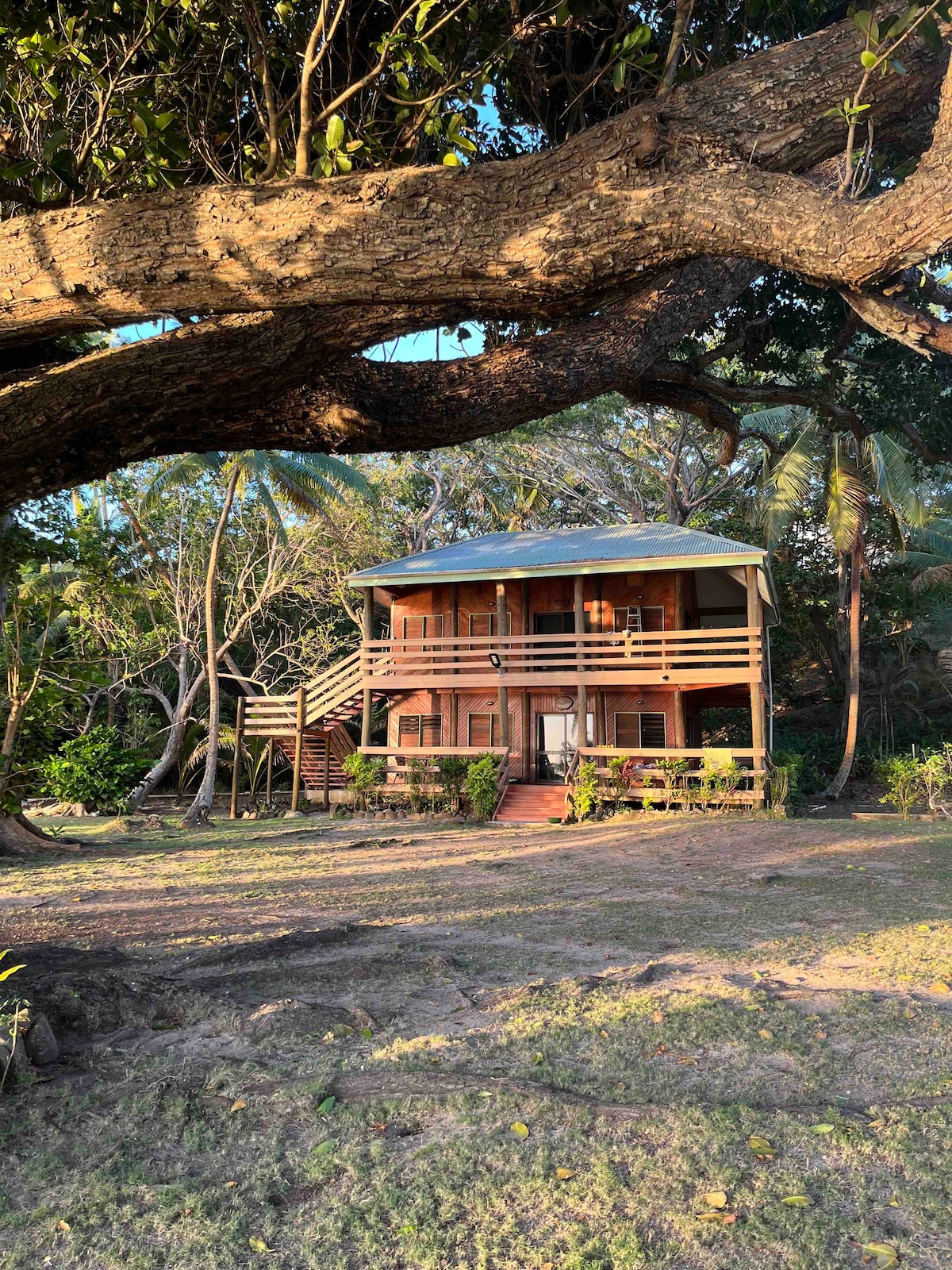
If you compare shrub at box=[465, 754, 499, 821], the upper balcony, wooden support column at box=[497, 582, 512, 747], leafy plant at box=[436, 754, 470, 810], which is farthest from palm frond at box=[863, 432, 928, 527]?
leafy plant at box=[436, 754, 470, 810]

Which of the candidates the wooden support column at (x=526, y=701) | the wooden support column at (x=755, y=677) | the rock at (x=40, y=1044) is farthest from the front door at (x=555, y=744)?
the rock at (x=40, y=1044)

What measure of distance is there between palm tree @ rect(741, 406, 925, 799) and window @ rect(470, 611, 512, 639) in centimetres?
759

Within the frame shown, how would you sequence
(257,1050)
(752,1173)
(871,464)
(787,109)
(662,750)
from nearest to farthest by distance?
(752,1173)
(787,109)
(257,1050)
(662,750)
(871,464)

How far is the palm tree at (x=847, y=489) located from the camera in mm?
22359

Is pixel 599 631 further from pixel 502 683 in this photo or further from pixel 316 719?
pixel 316 719

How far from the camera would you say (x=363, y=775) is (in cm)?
2075

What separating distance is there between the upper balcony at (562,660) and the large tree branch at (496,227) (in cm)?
1559

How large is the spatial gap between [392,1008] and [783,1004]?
2.26 meters

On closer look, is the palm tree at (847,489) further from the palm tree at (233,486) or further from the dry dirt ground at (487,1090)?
the dry dirt ground at (487,1090)

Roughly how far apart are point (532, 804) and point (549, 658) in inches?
171

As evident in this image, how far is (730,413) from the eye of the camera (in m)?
7.02

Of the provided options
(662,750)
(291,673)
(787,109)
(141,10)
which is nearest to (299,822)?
(662,750)

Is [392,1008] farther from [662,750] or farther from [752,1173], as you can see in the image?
[662,750]

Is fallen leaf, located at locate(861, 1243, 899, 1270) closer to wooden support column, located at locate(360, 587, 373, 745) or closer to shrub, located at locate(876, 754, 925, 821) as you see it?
shrub, located at locate(876, 754, 925, 821)
